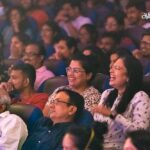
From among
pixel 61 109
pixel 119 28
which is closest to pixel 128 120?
pixel 61 109

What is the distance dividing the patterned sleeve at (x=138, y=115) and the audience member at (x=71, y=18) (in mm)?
2971

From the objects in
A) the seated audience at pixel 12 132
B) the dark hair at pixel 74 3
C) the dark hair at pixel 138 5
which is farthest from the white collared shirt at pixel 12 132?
the dark hair at pixel 74 3

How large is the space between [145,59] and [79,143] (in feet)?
6.50

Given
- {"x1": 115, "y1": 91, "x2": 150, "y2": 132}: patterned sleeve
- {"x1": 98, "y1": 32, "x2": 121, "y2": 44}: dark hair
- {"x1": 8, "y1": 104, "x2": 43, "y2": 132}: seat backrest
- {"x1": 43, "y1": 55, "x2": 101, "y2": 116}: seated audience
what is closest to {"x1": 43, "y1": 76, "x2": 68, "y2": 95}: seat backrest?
{"x1": 43, "y1": 55, "x2": 101, "y2": 116}: seated audience

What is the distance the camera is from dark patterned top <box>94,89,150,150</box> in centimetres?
317

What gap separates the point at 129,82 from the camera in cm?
333

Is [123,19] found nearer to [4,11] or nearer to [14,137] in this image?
[4,11]

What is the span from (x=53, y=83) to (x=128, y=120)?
1075 mm

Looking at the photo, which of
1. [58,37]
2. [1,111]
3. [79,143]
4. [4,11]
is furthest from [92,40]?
[79,143]

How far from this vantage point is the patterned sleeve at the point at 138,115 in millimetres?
3162

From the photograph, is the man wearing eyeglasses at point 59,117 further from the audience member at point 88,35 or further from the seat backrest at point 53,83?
the audience member at point 88,35

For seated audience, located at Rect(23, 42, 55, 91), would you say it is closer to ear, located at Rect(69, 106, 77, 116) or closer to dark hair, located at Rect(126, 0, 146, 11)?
ear, located at Rect(69, 106, 77, 116)

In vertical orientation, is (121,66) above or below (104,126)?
above

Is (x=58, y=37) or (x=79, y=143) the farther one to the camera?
(x=58, y=37)
